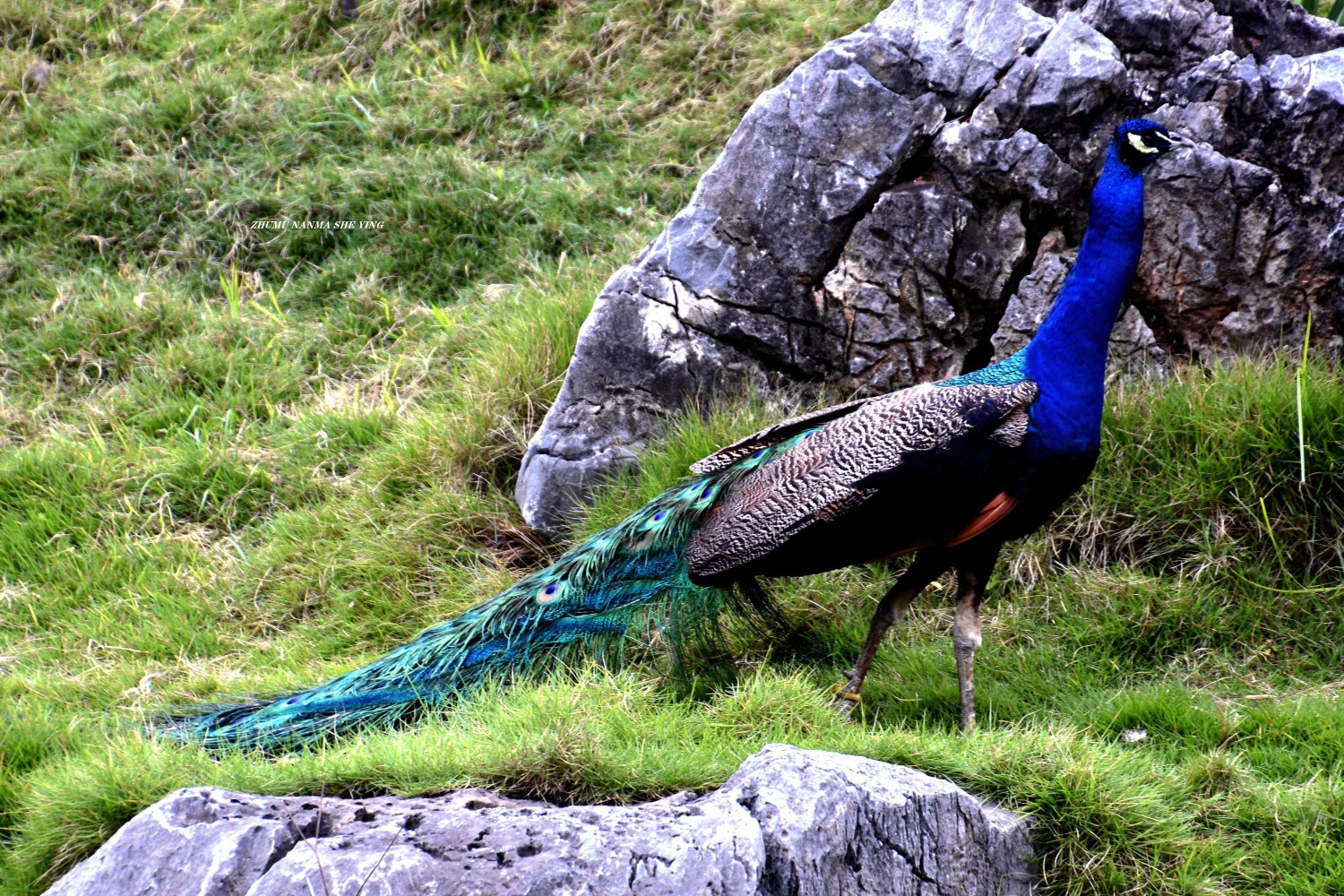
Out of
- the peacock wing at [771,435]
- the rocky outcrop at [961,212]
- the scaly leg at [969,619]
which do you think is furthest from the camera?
the rocky outcrop at [961,212]

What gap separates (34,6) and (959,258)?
6145 mm

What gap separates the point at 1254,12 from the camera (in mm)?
4703

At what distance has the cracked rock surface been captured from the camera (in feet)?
7.72

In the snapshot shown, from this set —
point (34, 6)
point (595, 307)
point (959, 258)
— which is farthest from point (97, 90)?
point (959, 258)

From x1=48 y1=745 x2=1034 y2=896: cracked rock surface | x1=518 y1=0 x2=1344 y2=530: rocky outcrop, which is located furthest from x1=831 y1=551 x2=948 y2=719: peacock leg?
x1=518 y1=0 x2=1344 y2=530: rocky outcrop

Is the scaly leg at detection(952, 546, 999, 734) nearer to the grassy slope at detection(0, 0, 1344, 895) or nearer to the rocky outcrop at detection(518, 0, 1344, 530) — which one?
the grassy slope at detection(0, 0, 1344, 895)

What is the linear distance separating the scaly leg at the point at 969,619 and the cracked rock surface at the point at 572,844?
0.93 m

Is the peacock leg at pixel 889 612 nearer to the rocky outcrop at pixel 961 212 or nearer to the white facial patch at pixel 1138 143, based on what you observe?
the rocky outcrop at pixel 961 212

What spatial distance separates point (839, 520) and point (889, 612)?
1.30ft

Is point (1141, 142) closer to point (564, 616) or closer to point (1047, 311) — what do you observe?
point (1047, 311)

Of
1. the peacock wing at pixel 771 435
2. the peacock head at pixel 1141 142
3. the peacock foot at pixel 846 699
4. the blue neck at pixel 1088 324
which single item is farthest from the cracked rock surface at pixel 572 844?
the peacock head at pixel 1141 142

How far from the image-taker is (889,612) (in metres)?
3.80

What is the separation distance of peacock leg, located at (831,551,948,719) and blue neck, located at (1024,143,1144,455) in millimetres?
486

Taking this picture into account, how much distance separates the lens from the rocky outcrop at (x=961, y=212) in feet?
14.8
